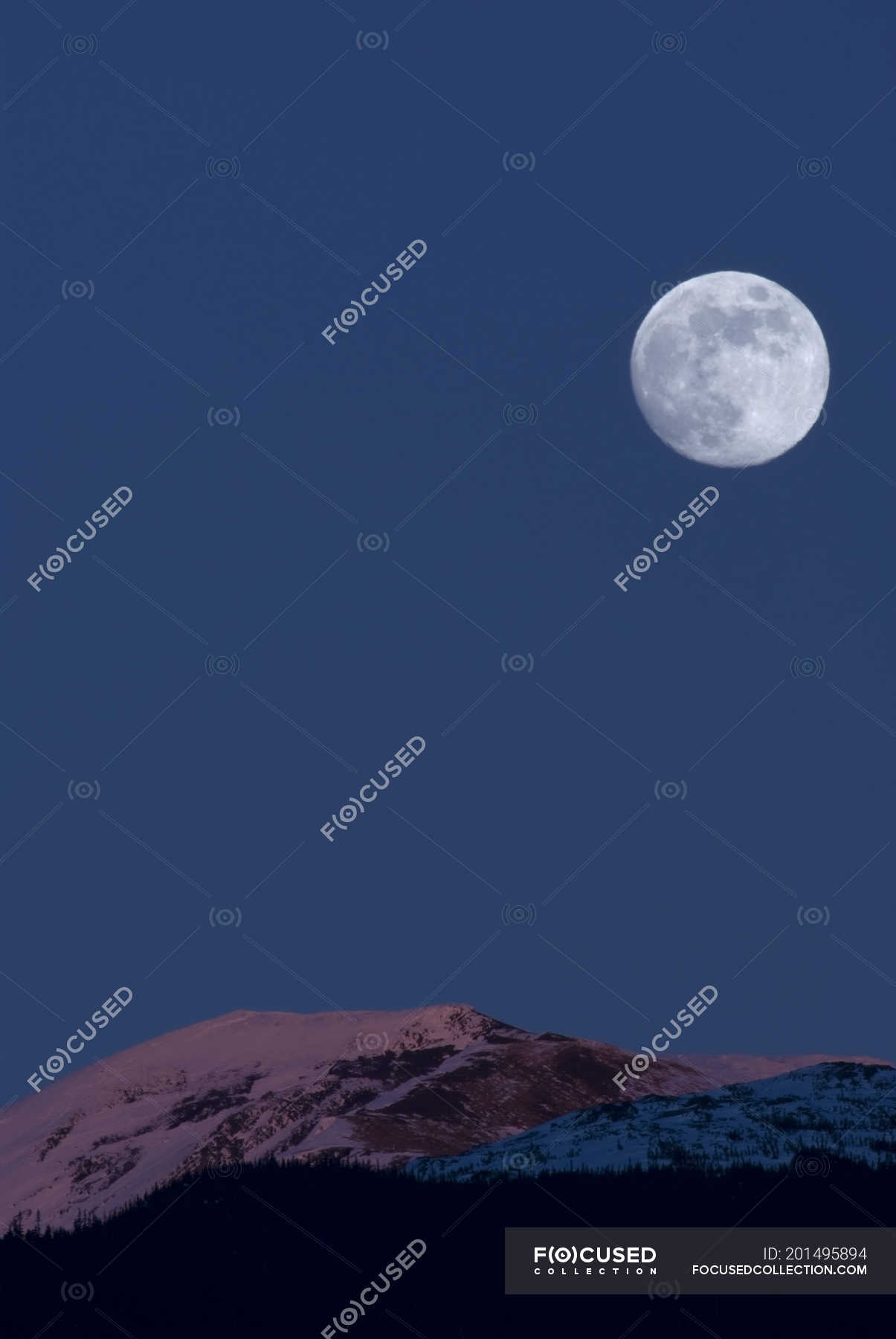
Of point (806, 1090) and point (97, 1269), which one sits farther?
point (806, 1090)

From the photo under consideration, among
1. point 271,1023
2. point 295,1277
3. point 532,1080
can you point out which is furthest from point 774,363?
point 271,1023

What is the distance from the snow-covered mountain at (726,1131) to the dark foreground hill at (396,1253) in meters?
2.83

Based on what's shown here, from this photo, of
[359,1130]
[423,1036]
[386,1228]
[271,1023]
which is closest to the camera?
[386,1228]

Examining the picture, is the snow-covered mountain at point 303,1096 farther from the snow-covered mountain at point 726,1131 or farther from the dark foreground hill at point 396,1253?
the dark foreground hill at point 396,1253

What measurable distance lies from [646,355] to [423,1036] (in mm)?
101232

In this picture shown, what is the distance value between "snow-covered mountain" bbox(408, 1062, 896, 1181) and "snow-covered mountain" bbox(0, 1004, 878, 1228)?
388 inches

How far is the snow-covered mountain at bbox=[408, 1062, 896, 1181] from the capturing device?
2859 inches

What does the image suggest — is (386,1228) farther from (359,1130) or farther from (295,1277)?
(359,1130)

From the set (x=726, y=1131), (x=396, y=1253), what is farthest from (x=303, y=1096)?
(x=396, y=1253)

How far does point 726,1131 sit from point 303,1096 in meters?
53.6

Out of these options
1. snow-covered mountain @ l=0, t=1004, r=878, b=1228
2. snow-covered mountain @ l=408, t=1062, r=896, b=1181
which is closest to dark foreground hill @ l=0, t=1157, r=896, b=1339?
snow-covered mountain @ l=408, t=1062, r=896, b=1181

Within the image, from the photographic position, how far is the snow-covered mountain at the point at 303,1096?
113 metres

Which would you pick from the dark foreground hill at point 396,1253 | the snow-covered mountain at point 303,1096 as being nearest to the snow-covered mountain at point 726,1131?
the dark foreground hill at point 396,1253

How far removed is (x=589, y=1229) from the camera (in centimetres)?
3794
